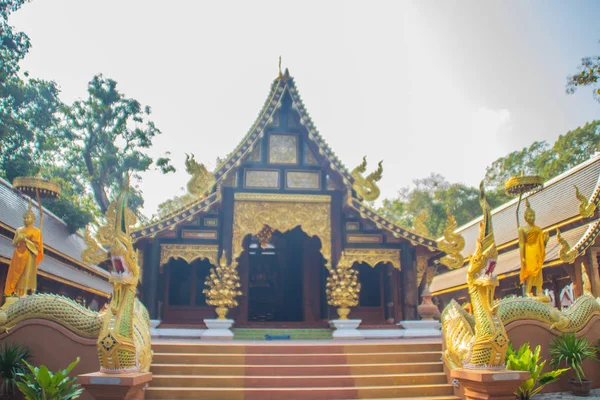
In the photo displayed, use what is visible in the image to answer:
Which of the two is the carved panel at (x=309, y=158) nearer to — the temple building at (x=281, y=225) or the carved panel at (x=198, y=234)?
the temple building at (x=281, y=225)

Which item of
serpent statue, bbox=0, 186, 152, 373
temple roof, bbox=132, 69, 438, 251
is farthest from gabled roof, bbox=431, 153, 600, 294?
serpent statue, bbox=0, 186, 152, 373

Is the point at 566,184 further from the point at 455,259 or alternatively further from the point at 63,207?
the point at 63,207

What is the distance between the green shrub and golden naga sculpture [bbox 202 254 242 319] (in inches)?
259

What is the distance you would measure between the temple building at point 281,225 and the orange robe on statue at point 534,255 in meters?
2.80

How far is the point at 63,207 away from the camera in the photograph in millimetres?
22016

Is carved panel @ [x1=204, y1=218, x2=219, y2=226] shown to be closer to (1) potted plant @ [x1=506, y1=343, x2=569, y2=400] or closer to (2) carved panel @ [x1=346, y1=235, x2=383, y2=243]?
(2) carved panel @ [x1=346, y1=235, x2=383, y2=243]

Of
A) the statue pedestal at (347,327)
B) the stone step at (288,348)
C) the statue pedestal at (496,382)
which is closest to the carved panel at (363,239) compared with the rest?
the statue pedestal at (347,327)

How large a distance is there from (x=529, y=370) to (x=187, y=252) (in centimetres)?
797

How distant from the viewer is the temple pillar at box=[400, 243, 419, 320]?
41.1 ft

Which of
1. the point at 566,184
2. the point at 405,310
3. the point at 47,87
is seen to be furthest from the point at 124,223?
the point at 47,87

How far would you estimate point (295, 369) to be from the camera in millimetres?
7973

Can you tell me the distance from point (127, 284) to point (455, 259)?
8.26 m

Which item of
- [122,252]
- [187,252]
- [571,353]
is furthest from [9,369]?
[571,353]

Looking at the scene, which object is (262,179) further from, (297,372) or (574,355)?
(574,355)
